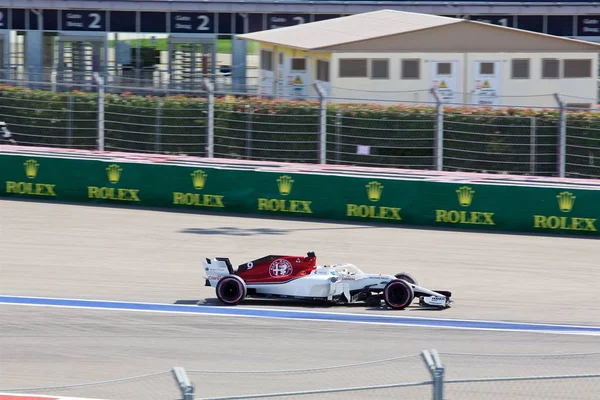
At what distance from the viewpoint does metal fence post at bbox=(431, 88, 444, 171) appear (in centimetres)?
2006

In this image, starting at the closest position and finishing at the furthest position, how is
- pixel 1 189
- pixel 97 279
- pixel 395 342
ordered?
1. pixel 395 342
2. pixel 97 279
3. pixel 1 189

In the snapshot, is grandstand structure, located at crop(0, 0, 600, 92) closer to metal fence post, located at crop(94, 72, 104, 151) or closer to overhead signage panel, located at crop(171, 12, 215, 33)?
overhead signage panel, located at crop(171, 12, 215, 33)

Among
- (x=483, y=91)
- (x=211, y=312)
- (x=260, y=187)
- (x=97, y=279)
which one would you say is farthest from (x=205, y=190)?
(x=483, y=91)

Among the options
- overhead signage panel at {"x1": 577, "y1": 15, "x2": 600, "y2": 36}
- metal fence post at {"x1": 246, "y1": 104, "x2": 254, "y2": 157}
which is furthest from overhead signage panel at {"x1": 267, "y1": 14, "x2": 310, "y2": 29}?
metal fence post at {"x1": 246, "y1": 104, "x2": 254, "y2": 157}

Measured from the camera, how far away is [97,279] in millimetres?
14367

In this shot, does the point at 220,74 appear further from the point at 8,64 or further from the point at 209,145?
the point at 209,145

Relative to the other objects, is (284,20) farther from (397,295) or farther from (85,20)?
(397,295)

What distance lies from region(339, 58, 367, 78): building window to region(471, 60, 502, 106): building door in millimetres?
2998

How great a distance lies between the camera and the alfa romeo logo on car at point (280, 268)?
12820 mm

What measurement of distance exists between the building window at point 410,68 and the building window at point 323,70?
2.05 meters

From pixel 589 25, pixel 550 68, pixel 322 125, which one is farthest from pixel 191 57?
pixel 322 125

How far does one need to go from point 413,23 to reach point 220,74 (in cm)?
732

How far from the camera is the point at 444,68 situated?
2955 centimetres

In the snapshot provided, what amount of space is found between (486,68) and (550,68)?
67.4 inches
